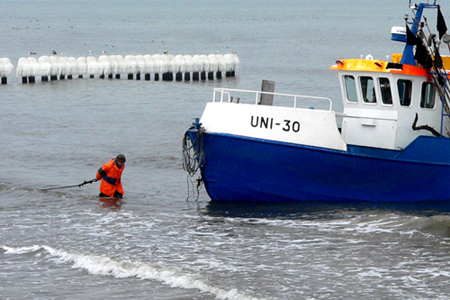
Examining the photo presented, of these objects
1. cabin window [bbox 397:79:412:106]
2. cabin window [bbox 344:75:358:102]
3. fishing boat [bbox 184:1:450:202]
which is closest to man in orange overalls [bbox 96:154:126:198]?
fishing boat [bbox 184:1:450:202]

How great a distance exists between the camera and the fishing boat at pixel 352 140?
1482cm

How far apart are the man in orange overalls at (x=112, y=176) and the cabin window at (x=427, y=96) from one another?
6.26m

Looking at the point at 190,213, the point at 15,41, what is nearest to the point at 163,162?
the point at 190,213

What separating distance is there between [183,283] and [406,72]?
698 cm

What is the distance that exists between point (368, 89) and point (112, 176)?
5.65 m

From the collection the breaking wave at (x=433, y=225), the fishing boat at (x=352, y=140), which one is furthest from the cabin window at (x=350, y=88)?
the breaking wave at (x=433, y=225)

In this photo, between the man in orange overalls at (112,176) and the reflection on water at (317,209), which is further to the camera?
the man in orange overalls at (112,176)

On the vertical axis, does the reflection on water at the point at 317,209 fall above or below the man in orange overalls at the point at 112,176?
below

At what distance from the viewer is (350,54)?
73438mm

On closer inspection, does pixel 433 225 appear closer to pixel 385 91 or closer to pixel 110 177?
pixel 385 91

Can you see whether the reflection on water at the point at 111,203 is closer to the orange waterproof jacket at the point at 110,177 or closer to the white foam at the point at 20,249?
the orange waterproof jacket at the point at 110,177

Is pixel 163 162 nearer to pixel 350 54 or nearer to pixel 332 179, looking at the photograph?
pixel 332 179

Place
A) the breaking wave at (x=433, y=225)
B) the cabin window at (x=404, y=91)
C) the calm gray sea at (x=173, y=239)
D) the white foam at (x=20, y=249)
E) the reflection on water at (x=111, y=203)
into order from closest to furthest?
the calm gray sea at (x=173, y=239) → the white foam at (x=20, y=249) → the breaking wave at (x=433, y=225) → the cabin window at (x=404, y=91) → the reflection on water at (x=111, y=203)

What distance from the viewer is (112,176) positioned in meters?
15.8
